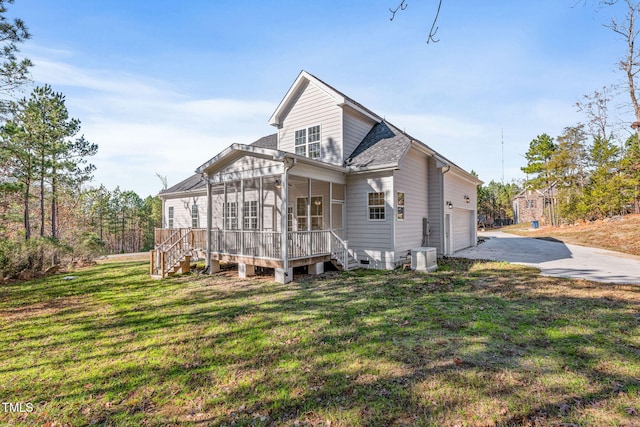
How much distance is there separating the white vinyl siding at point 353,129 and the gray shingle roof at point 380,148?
0.63ft

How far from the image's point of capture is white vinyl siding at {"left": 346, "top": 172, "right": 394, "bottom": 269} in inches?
425

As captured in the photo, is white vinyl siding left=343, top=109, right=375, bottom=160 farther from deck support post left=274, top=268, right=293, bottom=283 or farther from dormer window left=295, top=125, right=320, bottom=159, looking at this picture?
deck support post left=274, top=268, right=293, bottom=283

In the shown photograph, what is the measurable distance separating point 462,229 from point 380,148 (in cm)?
876

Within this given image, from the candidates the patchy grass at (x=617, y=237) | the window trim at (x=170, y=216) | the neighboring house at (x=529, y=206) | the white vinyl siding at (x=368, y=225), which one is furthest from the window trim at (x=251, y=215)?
the neighboring house at (x=529, y=206)

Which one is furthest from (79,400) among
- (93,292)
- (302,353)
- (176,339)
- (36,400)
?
(93,292)

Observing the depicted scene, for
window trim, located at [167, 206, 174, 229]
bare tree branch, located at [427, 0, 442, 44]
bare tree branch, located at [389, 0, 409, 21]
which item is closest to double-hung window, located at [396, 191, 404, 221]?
bare tree branch, located at [427, 0, 442, 44]

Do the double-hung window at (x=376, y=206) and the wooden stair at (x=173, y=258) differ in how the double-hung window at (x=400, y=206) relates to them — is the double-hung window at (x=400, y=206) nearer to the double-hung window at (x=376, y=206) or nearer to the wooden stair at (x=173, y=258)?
the double-hung window at (x=376, y=206)

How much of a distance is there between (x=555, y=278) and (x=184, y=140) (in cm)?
2056

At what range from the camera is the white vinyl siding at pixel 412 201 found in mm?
11266

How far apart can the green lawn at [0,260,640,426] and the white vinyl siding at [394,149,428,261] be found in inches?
148

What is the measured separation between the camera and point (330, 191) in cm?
1082

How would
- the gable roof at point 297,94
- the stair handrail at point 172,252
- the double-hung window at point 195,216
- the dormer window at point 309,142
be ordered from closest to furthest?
the stair handrail at point 172,252 → the gable roof at point 297,94 → the dormer window at point 309,142 → the double-hung window at point 195,216

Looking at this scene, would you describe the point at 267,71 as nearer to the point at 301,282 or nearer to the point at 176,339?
the point at 301,282

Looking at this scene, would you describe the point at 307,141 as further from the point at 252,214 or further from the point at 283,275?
the point at 283,275
